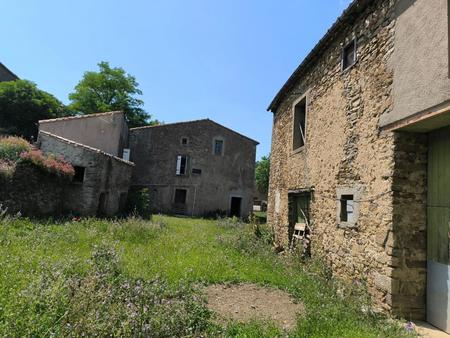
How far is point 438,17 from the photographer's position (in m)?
3.73

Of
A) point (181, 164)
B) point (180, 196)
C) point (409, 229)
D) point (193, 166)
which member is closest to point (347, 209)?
point (409, 229)

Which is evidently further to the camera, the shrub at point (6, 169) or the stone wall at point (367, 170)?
the shrub at point (6, 169)

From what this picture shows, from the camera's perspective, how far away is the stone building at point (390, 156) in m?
3.92

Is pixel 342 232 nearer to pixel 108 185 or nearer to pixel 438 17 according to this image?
pixel 438 17

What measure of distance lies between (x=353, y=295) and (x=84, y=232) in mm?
7674

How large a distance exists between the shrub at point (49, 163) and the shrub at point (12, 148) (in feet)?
0.96

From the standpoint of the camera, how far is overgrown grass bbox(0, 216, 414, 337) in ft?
10.2

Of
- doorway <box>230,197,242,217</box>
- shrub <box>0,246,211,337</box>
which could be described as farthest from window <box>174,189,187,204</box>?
shrub <box>0,246,211,337</box>

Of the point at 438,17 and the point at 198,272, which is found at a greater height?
the point at 438,17

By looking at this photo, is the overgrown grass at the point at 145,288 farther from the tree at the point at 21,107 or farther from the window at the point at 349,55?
the tree at the point at 21,107

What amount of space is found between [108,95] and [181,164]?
15.0m

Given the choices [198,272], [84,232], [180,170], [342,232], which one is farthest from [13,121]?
[342,232]

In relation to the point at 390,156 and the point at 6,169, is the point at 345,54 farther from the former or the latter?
the point at 6,169

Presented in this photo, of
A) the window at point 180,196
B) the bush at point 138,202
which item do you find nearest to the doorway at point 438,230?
the bush at point 138,202
